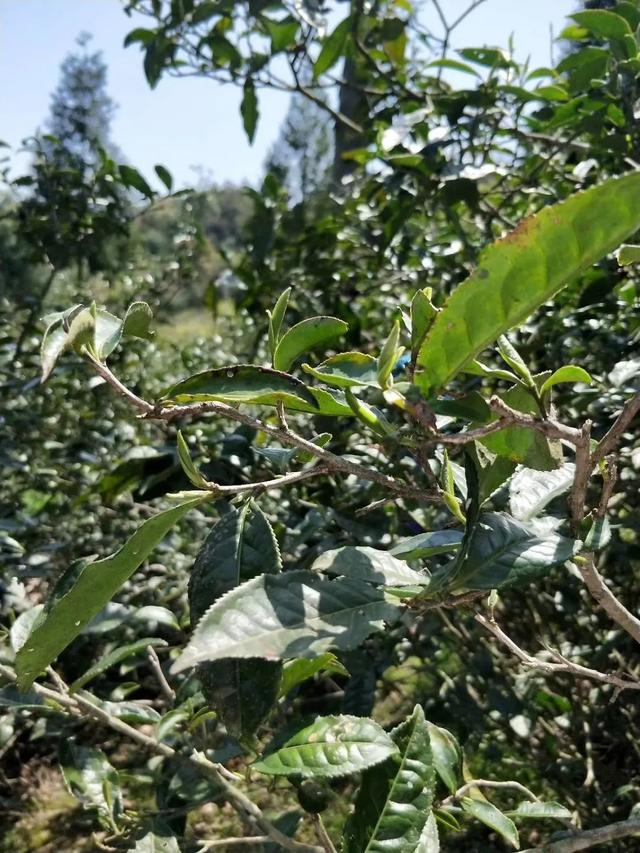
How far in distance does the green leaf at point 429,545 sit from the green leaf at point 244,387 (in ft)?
0.45

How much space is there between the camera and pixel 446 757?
0.93 metres

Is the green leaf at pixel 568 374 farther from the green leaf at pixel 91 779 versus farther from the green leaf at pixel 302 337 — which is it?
the green leaf at pixel 91 779

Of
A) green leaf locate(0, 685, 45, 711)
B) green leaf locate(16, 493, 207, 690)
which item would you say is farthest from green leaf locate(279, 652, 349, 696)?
green leaf locate(0, 685, 45, 711)

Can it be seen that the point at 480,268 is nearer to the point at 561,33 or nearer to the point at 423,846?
the point at 423,846

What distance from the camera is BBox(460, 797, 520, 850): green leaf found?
89 centimetres

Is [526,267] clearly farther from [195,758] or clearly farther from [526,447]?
[195,758]

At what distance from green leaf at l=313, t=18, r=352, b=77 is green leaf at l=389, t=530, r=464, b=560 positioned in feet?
5.55

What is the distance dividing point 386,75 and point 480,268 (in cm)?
189

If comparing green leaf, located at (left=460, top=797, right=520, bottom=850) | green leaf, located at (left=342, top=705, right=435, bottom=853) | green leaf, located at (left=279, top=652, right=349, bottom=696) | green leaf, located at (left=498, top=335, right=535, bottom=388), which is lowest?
green leaf, located at (left=460, top=797, right=520, bottom=850)

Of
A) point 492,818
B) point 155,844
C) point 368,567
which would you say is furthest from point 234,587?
point 155,844

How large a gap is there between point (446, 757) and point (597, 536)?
0.46 metres

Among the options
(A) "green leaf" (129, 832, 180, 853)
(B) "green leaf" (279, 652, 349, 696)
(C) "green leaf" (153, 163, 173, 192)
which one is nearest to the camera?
(B) "green leaf" (279, 652, 349, 696)

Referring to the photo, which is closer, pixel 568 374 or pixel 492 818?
pixel 568 374

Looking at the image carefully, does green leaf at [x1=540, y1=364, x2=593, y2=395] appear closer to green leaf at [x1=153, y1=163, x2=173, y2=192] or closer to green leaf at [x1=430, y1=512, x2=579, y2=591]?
green leaf at [x1=430, y1=512, x2=579, y2=591]
